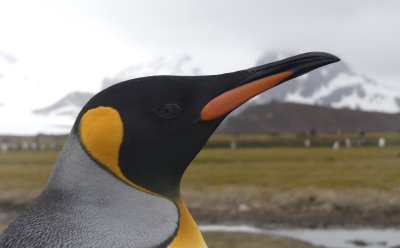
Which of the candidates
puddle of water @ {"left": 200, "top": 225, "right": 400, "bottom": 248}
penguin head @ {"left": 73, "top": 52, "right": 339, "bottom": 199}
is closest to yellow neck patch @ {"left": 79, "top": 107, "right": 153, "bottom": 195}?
penguin head @ {"left": 73, "top": 52, "right": 339, "bottom": 199}

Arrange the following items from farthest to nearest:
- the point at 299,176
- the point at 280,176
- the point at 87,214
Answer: the point at 280,176 → the point at 299,176 → the point at 87,214

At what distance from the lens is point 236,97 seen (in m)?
1.49

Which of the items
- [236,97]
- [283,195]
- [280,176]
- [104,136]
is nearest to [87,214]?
[104,136]

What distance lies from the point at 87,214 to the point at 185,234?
0.89ft

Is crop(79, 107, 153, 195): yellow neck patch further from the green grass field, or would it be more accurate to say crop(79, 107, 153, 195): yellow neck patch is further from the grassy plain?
the green grass field

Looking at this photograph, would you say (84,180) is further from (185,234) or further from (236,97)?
(236,97)

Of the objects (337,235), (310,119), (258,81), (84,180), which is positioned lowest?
(337,235)

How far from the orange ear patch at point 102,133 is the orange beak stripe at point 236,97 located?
0.89 ft

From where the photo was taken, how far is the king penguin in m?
1.27

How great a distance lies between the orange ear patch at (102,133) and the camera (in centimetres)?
131

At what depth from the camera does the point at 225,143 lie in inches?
1842

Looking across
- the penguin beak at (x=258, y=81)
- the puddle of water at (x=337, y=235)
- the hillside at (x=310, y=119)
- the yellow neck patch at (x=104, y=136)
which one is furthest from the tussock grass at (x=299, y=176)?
the hillside at (x=310, y=119)

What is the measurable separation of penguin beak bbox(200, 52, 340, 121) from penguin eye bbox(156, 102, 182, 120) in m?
0.08

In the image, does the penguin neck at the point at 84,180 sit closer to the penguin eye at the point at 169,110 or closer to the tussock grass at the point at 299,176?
the penguin eye at the point at 169,110
